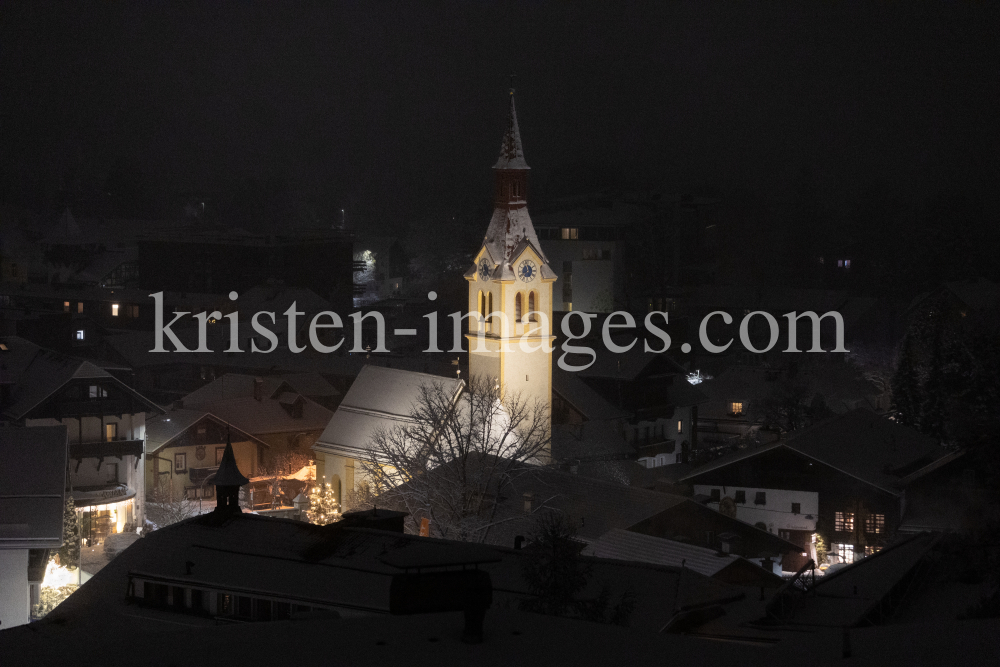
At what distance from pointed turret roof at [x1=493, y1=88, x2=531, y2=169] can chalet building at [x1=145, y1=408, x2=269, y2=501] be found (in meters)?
10.3

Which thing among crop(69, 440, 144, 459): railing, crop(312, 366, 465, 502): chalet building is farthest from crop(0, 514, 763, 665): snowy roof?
crop(312, 366, 465, 502): chalet building

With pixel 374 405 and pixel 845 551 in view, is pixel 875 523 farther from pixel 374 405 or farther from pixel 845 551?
pixel 374 405

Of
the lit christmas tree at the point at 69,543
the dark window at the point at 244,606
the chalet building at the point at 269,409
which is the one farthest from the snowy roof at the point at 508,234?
the dark window at the point at 244,606

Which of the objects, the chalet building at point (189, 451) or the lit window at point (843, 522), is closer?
the lit window at point (843, 522)

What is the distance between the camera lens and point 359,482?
31078 mm

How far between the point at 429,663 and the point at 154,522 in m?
24.5

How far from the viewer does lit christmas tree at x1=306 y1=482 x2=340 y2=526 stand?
25984 millimetres

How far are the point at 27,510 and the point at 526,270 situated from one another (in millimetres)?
17658

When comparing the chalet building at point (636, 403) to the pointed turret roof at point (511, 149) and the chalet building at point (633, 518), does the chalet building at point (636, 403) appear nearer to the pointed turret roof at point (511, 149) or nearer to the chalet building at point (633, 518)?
the pointed turret roof at point (511, 149)

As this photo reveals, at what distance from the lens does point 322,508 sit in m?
26.7

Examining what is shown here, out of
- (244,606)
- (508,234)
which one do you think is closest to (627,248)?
(508,234)

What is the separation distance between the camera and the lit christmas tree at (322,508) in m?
26.0

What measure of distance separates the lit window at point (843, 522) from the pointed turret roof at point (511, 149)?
1315cm

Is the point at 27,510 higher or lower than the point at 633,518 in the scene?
higher
